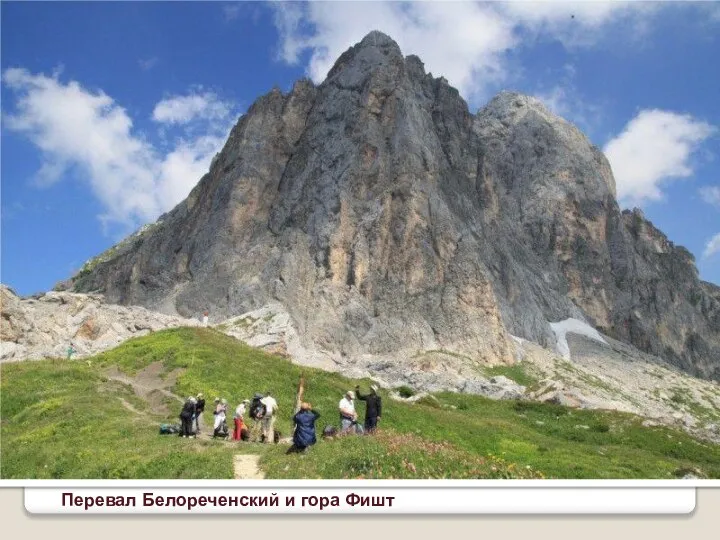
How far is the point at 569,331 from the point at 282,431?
13617cm

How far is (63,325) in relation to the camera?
7231 cm

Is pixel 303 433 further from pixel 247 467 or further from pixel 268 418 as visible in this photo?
pixel 268 418

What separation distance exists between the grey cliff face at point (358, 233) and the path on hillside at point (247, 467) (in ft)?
277

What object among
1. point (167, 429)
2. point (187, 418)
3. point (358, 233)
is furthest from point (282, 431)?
point (358, 233)

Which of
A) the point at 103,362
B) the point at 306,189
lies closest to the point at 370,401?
the point at 103,362

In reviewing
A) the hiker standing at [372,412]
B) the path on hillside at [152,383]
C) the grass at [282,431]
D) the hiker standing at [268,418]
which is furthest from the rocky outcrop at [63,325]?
the hiker standing at [372,412]

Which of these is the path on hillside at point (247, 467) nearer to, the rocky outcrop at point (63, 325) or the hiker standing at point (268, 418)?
the hiker standing at point (268, 418)

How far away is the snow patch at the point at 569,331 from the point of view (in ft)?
486

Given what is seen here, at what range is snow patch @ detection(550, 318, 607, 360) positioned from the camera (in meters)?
148

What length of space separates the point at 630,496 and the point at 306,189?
116610mm

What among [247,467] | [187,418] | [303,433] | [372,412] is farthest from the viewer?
[187,418]

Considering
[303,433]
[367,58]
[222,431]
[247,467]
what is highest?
[367,58]

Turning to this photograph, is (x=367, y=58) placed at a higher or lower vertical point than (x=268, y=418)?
higher

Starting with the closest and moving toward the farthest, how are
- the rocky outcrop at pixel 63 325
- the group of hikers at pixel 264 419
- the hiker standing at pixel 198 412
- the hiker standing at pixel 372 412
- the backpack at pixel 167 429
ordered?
the group of hikers at pixel 264 419 → the backpack at pixel 167 429 → the hiker standing at pixel 372 412 → the hiker standing at pixel 198 412 → the rocky outcrop at pixel 63 325
